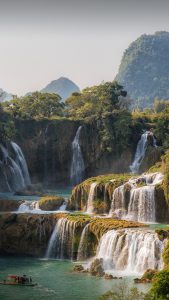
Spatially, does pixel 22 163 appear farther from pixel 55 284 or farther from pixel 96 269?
pixel 55 284

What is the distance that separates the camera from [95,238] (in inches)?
1901

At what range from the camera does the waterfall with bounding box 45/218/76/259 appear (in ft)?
163

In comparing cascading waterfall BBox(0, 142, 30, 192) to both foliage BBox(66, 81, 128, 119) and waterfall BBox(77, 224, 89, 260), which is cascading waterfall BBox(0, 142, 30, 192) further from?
waterfall BBox(77, 224, 89, 260)

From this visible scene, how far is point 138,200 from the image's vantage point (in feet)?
182

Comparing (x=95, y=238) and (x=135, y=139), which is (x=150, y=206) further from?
(x=135, y=139)

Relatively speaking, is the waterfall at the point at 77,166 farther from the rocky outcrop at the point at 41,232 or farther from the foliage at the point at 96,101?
the rocky outcrop at the point at 41,232


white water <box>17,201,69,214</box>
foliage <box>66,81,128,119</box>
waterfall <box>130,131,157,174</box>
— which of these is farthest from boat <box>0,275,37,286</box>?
foliage <box>66,81,128,119</box>

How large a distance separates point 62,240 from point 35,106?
1646 inches

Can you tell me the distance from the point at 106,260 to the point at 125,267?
1805 mm

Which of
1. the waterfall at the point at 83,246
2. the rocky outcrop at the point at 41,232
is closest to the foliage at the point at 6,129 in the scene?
the rocky outcrop at the point at 41,232

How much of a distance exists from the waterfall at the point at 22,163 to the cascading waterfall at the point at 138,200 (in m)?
22.9

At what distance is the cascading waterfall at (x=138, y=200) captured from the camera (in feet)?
181

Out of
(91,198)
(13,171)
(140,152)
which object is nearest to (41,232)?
(91,198)

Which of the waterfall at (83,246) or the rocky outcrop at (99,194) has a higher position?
the rocky outcrop at (99,194)
